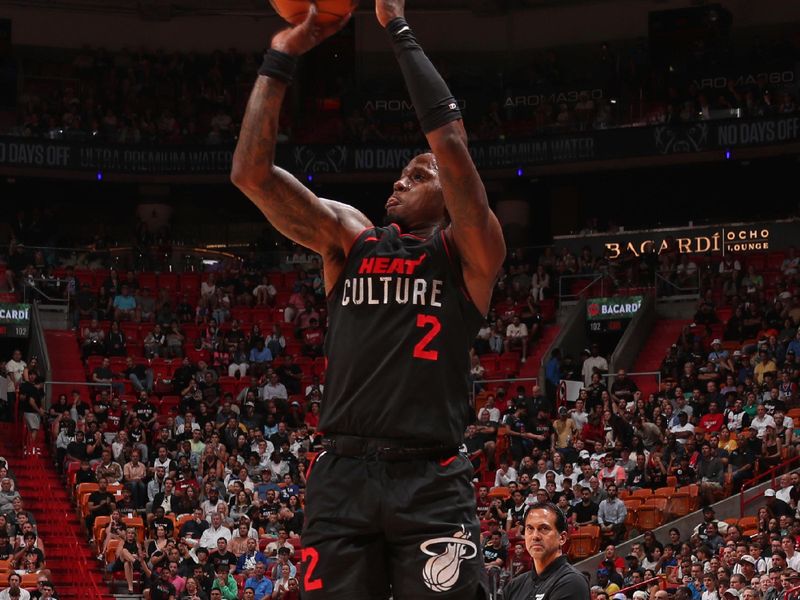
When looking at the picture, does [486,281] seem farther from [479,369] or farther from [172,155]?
[172,155]

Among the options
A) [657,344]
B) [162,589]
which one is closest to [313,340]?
[657,344]

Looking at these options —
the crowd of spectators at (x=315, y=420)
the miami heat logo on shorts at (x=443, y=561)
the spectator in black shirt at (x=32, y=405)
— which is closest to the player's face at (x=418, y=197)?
the miami heat logo on shorts at (x=443, y=561)

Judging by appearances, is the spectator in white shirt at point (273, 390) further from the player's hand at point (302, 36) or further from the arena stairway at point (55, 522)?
the player's hand at point (302, 36)

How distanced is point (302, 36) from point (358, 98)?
28.7 metres

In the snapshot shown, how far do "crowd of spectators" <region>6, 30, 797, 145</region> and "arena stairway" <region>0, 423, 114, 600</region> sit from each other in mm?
9939

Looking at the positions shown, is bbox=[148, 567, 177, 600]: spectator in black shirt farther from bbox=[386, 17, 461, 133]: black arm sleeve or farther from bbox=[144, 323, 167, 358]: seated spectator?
bbox=[386, 17, 461, 133]: black arm sleeve

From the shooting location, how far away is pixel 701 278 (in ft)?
83.5

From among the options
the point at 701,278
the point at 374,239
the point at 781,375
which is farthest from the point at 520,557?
the point at 374,239

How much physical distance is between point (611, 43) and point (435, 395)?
29.3 metres

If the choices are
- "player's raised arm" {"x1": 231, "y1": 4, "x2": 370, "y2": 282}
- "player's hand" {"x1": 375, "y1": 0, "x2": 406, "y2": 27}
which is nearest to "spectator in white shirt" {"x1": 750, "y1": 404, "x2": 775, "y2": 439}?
"player's raised arm" {"x1": 231, "y1": 4, "x2": 370, "y2": 282}

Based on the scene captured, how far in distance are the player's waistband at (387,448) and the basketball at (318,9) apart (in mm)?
1166

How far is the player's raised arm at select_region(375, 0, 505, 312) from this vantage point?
3.66 meters

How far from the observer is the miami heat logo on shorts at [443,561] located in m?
3.61

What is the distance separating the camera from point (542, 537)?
235 inches
